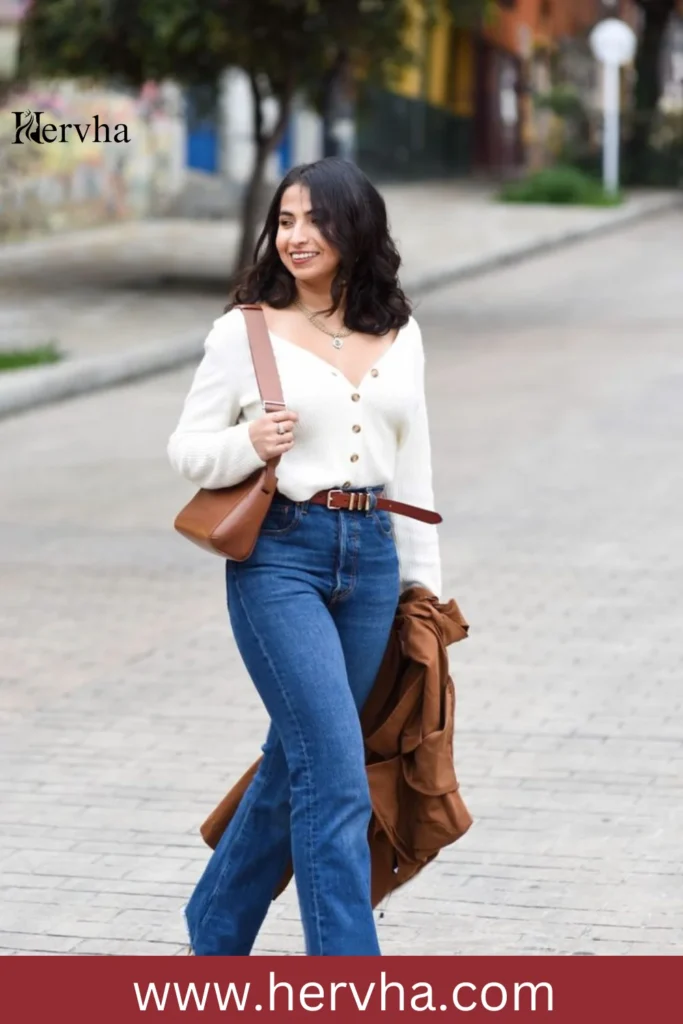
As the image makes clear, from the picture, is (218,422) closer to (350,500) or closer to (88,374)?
(350,500)

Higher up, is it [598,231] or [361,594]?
[361,594]

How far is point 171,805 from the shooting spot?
6.04 metres

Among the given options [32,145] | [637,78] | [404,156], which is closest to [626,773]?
[32,145]

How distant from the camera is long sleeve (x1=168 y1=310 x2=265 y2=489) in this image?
13.5 feet

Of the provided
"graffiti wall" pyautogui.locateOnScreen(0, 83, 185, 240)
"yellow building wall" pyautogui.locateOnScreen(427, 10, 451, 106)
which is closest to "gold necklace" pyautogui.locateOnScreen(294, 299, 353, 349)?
Answer: "graffiti wall" pyautogui.locateOnScreen(0, 83, 185, 240)

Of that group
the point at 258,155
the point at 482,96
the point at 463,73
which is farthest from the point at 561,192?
the point at 258,155

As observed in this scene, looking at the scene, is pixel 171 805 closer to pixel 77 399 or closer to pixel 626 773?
pixel 626 773

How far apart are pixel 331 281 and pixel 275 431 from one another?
388 mm

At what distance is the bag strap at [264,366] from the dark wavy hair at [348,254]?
0.10 m

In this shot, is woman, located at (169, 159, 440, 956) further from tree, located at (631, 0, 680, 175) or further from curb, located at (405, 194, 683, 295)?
tree, located at (631, 0, 680, 175)

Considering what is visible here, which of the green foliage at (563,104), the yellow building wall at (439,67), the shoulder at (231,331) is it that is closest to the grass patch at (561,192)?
the green foliage at (563,104)

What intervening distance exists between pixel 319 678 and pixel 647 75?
140 feet

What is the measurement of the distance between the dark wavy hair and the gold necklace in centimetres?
2
